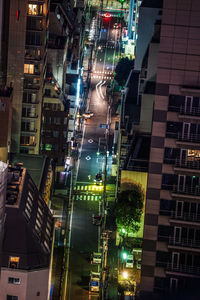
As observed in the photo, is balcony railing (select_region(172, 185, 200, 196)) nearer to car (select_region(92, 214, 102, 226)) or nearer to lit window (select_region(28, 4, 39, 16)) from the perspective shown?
car (select_region(92, 214, 102, 226))

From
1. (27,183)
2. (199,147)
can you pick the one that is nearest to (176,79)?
(199,147)

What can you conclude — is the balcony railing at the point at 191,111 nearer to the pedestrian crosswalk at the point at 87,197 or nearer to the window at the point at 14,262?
the window at the point at 14,262

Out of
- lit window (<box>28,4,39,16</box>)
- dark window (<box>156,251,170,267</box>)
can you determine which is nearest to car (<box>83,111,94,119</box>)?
lit window (<box>28,4,39,16</box>)

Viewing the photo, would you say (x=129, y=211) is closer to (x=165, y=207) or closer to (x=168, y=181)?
(x=165, y=207)

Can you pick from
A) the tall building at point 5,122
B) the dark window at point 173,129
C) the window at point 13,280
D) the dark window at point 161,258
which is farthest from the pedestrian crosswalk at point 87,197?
the dark window at point 173,129

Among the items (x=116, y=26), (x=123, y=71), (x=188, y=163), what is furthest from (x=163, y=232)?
(x=116, y=26)

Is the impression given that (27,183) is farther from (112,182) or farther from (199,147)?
(112,182)

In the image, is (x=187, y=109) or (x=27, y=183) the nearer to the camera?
(x=187, y=109)
